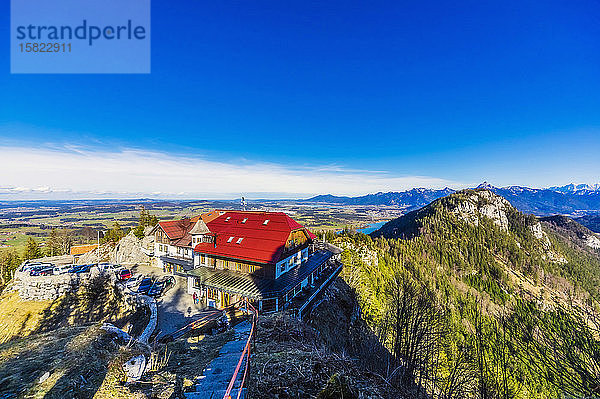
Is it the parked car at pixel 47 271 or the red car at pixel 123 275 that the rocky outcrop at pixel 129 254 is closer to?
the parked car at pixel 47 271

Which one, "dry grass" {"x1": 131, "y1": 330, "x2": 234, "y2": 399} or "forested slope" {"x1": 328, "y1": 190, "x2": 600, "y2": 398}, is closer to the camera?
"dry grass" {"x1": 131, "y1": 330, "x2": 234, "y2": 399}

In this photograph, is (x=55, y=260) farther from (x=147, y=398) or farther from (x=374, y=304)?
(x=374, y=304)

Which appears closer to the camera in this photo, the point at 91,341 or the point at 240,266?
the point at 91,341

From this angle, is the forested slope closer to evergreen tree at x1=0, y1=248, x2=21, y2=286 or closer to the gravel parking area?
the gravel parking area

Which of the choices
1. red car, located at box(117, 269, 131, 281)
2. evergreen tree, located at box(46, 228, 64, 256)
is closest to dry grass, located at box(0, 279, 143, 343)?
red car, located at box(117, 269, 131, 281)

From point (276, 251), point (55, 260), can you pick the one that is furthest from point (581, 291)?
point (55, 260)

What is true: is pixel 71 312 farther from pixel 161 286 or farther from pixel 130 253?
pixel 130 253

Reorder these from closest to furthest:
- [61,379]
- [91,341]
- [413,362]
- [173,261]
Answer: [61,379] < [91,341] < [413,362] < [173,261]
